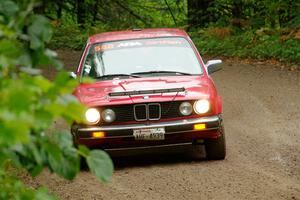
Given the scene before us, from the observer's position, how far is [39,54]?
2111 millimetres

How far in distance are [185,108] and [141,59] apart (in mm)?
1384

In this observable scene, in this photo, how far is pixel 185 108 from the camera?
7828 mm

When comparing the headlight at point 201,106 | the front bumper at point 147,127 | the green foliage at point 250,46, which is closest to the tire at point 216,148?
the front bumper at point 147,127

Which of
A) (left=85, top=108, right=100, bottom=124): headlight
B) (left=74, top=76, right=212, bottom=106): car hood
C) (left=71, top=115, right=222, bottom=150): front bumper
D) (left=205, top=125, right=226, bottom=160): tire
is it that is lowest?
(left=205, top=125, right=226, bottom=160): tire

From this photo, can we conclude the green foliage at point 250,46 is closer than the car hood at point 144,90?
No

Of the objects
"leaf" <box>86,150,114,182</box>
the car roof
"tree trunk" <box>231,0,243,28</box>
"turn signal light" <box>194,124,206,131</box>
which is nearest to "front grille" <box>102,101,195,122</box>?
"turn signal light" <box>194,124,206,131</box>

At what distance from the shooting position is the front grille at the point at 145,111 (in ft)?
25.5

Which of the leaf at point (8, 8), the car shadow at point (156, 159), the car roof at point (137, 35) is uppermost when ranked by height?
the leaf at point (8, 8)

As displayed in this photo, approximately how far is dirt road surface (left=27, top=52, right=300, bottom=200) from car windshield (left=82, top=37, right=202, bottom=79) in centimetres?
117

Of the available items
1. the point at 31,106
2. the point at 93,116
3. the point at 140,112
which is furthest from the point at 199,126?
the point at 31,106

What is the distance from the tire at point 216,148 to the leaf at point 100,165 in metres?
6.05

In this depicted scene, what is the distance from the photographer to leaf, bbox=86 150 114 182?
6.75 ft

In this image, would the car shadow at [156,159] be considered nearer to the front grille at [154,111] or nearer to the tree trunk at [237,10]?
the front grille at [154,111]

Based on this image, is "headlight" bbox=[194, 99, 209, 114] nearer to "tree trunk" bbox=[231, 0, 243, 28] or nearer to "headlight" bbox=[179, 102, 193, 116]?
"headlight" bbox=[179, 102, 193, 116]
